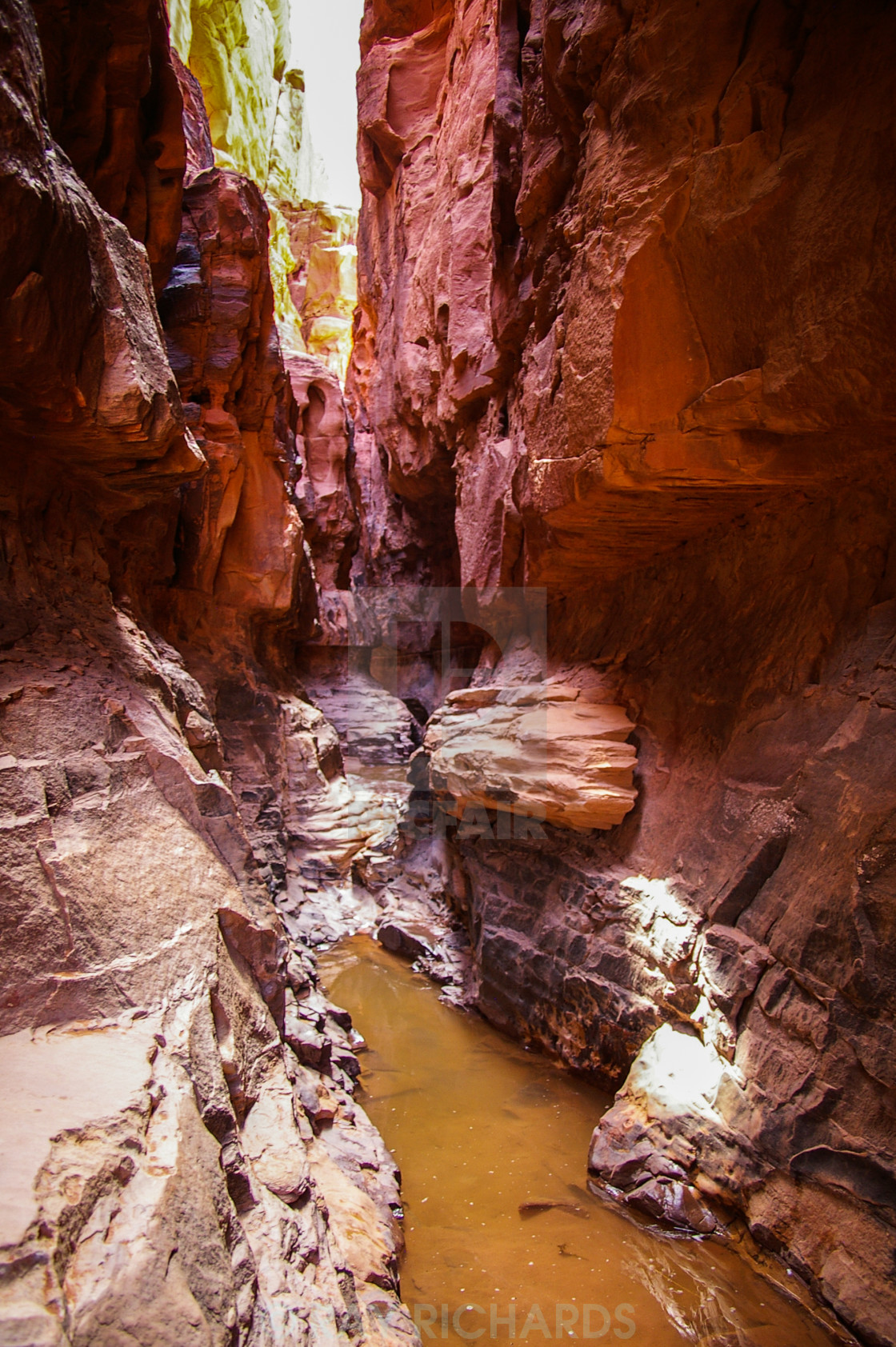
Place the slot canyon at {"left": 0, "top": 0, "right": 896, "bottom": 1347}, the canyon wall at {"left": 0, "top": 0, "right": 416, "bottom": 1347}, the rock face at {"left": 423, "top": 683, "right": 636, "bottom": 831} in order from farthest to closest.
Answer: the rock face at {"left": 423, "top": 683, "right": 636, "bottom": 831}
the slot canyon at {"left": 0, "top": 0, "right": 896, "bottom": 1347}
the canyon wall at {"left": 0, "top": 0, "right": 416, "bottom": 1347}

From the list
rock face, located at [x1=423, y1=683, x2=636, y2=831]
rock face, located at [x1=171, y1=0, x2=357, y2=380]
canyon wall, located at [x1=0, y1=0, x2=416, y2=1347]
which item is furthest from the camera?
rock face, located at [x1=171, y1=0, x2=357, y2=380]

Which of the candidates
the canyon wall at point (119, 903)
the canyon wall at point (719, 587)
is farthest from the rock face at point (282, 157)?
the canyon wall at point (119, 903)

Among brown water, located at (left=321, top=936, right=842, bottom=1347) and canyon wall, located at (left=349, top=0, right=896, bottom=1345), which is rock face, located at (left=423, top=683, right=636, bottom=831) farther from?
brown water, located at (left=321, top=936, right=842, bottom=1347)

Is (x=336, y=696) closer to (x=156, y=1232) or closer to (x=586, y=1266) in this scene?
(x=586, y=1266)

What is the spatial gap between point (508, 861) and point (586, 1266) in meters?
3.60

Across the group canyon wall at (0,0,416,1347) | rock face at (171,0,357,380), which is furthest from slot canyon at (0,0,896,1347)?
rock face at (171,0,357,380)

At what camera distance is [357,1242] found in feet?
11.2

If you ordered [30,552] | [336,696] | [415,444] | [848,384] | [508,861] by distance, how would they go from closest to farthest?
1. [848,384]
2. [30,552]
3. [508,861]
4. [415,444]
5. [336,696]

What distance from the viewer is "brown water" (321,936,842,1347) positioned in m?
3.46

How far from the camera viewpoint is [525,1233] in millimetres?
4105

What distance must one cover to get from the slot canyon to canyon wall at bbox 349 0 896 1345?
3 centimetres

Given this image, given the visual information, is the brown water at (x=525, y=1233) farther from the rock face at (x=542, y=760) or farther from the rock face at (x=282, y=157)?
the rock face at (x=282, y=157)

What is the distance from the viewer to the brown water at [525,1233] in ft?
11.4

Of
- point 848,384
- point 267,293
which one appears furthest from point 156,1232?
point 267,293
